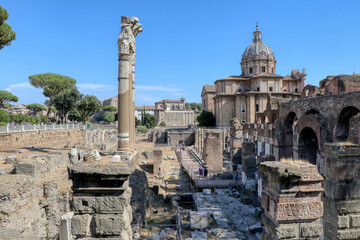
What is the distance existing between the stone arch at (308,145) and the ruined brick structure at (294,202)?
1126cm

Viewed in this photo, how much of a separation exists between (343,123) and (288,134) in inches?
185

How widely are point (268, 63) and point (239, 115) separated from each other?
1106 centimetres

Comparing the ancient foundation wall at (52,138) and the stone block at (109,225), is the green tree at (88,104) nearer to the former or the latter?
the ancient foundation wall at (52,138)

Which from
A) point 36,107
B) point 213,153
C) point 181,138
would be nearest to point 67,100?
point 181,138

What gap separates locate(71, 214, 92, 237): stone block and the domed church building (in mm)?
37697

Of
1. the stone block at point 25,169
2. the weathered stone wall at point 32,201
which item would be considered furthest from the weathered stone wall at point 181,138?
the stone block at point 25,169

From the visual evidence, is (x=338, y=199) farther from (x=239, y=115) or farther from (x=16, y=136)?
(x=239, y=115)

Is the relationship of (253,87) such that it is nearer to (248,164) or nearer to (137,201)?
(248,164)

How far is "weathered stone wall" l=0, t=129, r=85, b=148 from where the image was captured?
16.7 m

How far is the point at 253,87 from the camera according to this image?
41.2 metres

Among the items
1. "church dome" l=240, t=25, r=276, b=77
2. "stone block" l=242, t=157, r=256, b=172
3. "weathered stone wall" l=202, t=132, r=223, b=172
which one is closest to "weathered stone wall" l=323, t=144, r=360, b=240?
"stone block" l=242, t=157, r=256, b=172

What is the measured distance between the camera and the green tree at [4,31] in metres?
17.5

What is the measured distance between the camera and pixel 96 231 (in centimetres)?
333

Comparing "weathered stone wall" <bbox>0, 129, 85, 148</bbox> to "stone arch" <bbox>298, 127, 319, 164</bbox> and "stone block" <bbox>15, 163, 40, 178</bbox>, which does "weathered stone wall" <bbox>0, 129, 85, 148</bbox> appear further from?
"stone arch" <bbox>298, 127, 319, 164</bbox>
